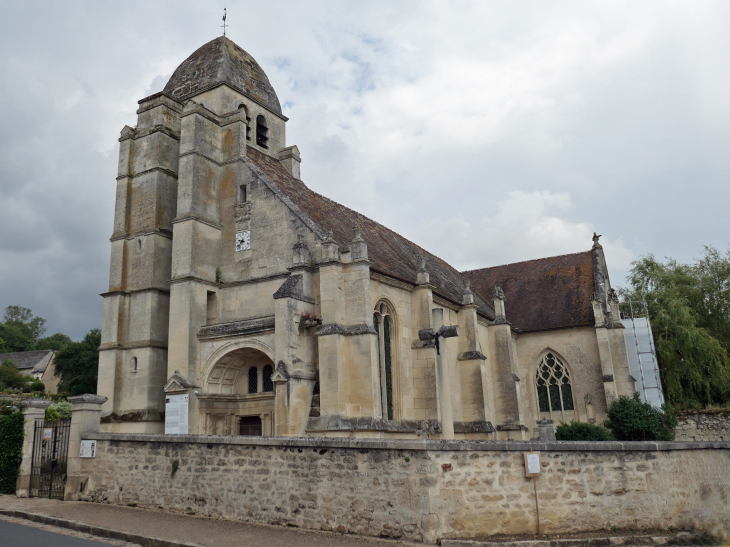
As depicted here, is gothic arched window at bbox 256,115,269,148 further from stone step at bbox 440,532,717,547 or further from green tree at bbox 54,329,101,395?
green tree at bbox 54,329,101,395

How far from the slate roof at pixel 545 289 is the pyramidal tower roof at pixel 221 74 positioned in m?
15.9

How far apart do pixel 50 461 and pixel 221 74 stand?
622 inches

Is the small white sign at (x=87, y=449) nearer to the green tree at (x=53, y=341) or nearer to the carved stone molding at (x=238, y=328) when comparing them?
the carved stone molding at (x=238, y=328)

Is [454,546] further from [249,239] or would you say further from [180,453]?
[249,239]

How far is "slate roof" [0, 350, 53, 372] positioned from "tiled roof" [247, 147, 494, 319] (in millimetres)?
55846

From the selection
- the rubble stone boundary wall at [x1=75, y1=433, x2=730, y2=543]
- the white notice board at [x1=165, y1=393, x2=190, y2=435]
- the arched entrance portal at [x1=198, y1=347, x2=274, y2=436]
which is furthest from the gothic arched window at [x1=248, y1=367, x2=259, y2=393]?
the rubble stone boundary wall at [x1=75, y1=433, x2=730, y2=543]

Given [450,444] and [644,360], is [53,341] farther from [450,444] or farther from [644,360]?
[450,444]

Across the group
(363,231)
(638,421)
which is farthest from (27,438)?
(638,421)

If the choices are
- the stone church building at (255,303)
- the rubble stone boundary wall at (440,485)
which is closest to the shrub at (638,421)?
the stone church building at (255,303)

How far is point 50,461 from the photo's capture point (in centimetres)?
1449

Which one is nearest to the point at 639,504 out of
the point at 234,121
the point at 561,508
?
the point at 561,508

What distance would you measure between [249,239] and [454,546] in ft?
42.2

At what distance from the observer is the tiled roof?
20.1m

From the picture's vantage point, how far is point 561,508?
30.6 feet
